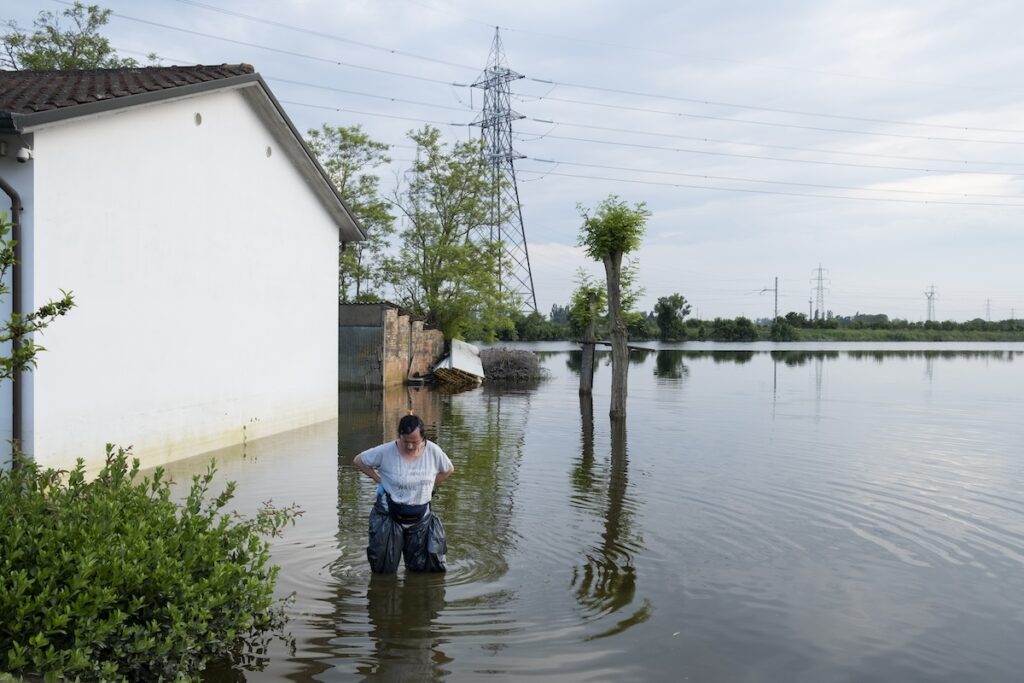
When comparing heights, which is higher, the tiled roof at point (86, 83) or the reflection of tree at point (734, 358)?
the tiled roof at point (86, 83)

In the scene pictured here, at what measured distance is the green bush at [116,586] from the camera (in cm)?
461

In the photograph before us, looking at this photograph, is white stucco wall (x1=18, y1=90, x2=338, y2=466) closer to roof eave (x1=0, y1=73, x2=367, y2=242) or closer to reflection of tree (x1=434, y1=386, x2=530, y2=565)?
roof eave (x1=0, y1=73, x2=367, y2=242)

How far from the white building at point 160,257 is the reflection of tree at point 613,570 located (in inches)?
253

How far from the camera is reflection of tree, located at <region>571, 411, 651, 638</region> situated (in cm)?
746

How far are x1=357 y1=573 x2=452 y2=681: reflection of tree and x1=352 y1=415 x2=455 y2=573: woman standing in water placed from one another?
18cm

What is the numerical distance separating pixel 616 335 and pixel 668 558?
1285 centimetres

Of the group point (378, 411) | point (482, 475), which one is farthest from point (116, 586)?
point (378, 411)

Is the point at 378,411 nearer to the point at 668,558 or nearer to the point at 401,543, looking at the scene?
the point at 668,558

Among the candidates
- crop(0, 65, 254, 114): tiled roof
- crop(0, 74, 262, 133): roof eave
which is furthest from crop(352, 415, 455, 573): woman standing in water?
crop(0, 65, 254, 114): tiled roof

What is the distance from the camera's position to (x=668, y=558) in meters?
9.05

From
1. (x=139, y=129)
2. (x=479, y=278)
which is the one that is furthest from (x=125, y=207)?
(x=479, y=278)

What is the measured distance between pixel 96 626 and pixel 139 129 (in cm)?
983

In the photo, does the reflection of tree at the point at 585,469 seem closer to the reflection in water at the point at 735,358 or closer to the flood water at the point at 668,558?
the flood water at the point at 668,558

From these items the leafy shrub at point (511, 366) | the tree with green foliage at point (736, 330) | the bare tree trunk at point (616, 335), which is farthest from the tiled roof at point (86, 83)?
the tree with green foliage at point (736, 330)
